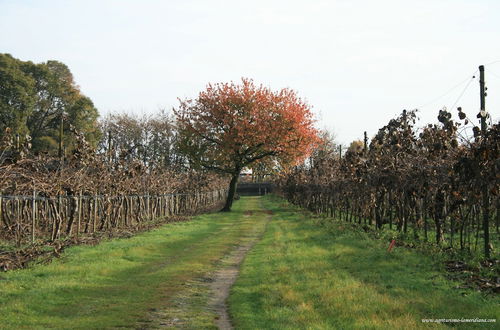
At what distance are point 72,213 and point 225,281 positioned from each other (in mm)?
9649

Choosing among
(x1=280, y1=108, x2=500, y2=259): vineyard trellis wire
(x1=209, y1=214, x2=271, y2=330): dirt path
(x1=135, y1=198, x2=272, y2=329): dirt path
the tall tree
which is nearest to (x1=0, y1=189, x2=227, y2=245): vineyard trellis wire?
(x1=135, y1=198, x2=272, y2=329): dirt path

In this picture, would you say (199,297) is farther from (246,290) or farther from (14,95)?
(14,95)

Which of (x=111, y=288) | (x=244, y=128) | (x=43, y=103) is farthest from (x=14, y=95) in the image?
(x=111, y=288)

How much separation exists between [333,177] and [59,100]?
120 ft

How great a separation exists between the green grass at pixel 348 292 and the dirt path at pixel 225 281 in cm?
20

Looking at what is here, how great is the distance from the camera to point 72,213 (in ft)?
66.2

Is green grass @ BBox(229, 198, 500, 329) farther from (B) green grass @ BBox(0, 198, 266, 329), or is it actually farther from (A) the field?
(B) green grass @ BBox(0, 198, 266, 329)

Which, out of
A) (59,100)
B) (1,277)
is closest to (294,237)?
(1,277)

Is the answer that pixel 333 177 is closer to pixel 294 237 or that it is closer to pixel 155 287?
pixel 294 237

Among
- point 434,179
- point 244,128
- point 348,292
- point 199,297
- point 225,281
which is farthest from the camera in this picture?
point 244,128

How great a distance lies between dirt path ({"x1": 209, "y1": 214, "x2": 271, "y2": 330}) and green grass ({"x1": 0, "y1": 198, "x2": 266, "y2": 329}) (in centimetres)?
22

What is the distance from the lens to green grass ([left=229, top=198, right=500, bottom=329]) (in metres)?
8.62

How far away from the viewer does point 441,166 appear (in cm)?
1580

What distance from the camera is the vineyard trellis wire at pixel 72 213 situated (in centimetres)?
1806
